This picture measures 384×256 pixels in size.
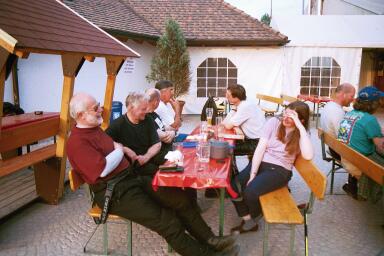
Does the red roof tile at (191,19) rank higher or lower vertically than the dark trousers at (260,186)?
higher

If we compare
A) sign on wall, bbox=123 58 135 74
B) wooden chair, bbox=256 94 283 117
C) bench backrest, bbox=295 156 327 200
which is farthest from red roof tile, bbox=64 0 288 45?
bench backrest, bbox=295 156 327 200

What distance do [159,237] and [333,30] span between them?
11023mm

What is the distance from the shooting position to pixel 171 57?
37.4ft

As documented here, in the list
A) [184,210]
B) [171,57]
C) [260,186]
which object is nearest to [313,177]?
[260,186]

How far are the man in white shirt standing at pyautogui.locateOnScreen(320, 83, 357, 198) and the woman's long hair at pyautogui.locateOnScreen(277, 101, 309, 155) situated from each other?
165 cm

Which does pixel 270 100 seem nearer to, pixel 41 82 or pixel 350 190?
pixel 350 190

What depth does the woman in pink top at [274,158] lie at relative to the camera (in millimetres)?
3453

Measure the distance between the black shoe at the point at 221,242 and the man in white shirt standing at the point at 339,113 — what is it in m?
2.50

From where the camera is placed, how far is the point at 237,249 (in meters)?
3.23

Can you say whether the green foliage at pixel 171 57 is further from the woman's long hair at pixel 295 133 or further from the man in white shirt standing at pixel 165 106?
the woman's long hair at pixel 295 133

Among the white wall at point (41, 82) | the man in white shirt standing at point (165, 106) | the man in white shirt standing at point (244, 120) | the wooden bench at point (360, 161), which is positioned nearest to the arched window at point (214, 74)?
the white wall at point (41, 82)

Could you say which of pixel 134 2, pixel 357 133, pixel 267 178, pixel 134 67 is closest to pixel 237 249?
pixel 267 178

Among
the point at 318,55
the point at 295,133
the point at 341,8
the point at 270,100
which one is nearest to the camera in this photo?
the point at 295,133

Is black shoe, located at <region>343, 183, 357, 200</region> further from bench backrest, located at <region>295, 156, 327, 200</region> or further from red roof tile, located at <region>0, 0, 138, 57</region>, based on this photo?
red roof tile, located at <region>0, 0, 138, 57</region>
